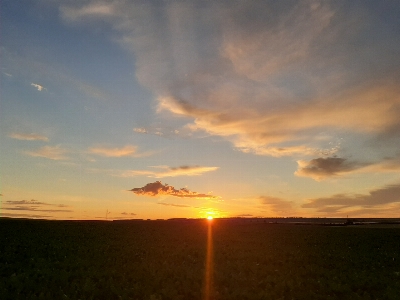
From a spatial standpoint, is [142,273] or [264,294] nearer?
[264,294]

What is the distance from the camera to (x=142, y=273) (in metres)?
21.7

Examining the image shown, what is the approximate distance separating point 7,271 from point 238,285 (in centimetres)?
1400

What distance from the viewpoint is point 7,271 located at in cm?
2245

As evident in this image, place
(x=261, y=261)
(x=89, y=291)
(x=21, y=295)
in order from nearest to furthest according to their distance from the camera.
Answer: (x=21, y=295) < (x=89, y=291) < (x=261, y=261)

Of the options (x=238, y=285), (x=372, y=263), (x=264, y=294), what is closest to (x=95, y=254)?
(x=238, y=285)

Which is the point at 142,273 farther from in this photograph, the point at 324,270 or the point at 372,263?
the point at 372,263

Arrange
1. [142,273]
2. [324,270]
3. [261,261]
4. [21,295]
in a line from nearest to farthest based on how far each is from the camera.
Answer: [21,295] < [142,273] < [324,270] < [261,261]

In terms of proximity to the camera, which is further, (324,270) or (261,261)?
(261,261)

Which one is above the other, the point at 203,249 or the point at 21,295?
the point at 203,249

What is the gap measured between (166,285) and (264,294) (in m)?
4.89

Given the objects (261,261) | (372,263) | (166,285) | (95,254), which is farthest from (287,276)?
(95,254)

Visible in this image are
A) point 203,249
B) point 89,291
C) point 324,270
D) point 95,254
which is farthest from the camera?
point 203,249

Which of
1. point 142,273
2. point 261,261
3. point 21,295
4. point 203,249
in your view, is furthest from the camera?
point 203,249

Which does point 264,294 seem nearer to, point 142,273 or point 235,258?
point 142,273
